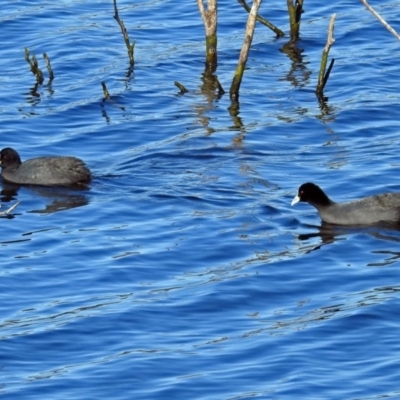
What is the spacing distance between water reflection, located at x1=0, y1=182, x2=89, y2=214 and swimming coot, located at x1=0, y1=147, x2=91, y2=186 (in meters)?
0.08

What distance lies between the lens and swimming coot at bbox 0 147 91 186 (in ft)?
52.0

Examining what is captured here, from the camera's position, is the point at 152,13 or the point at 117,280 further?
the point at 152,13

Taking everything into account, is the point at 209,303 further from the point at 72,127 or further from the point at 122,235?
the point at 72,127

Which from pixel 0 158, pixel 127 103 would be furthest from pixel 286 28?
pixel 0 158

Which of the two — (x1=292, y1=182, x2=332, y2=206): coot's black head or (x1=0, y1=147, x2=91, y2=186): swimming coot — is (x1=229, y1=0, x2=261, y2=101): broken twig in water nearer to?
(x1=0, y1=147, x2=91, y2=186): swimming coot

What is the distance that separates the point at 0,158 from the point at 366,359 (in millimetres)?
7404

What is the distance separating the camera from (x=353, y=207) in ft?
48.1

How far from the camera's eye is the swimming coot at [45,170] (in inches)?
624

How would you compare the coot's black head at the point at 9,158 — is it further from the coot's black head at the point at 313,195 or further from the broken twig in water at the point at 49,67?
the broken twig in water at the point at 49,67

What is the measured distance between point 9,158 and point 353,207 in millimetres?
4600

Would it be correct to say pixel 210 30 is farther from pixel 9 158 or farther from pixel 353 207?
pixel 353 207

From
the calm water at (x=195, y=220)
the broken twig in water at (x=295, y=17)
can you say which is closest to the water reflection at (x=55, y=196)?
the calm water at (x=195, y=220)

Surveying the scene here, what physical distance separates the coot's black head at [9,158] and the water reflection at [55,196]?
0.26 meters

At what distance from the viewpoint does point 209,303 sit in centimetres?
1208
